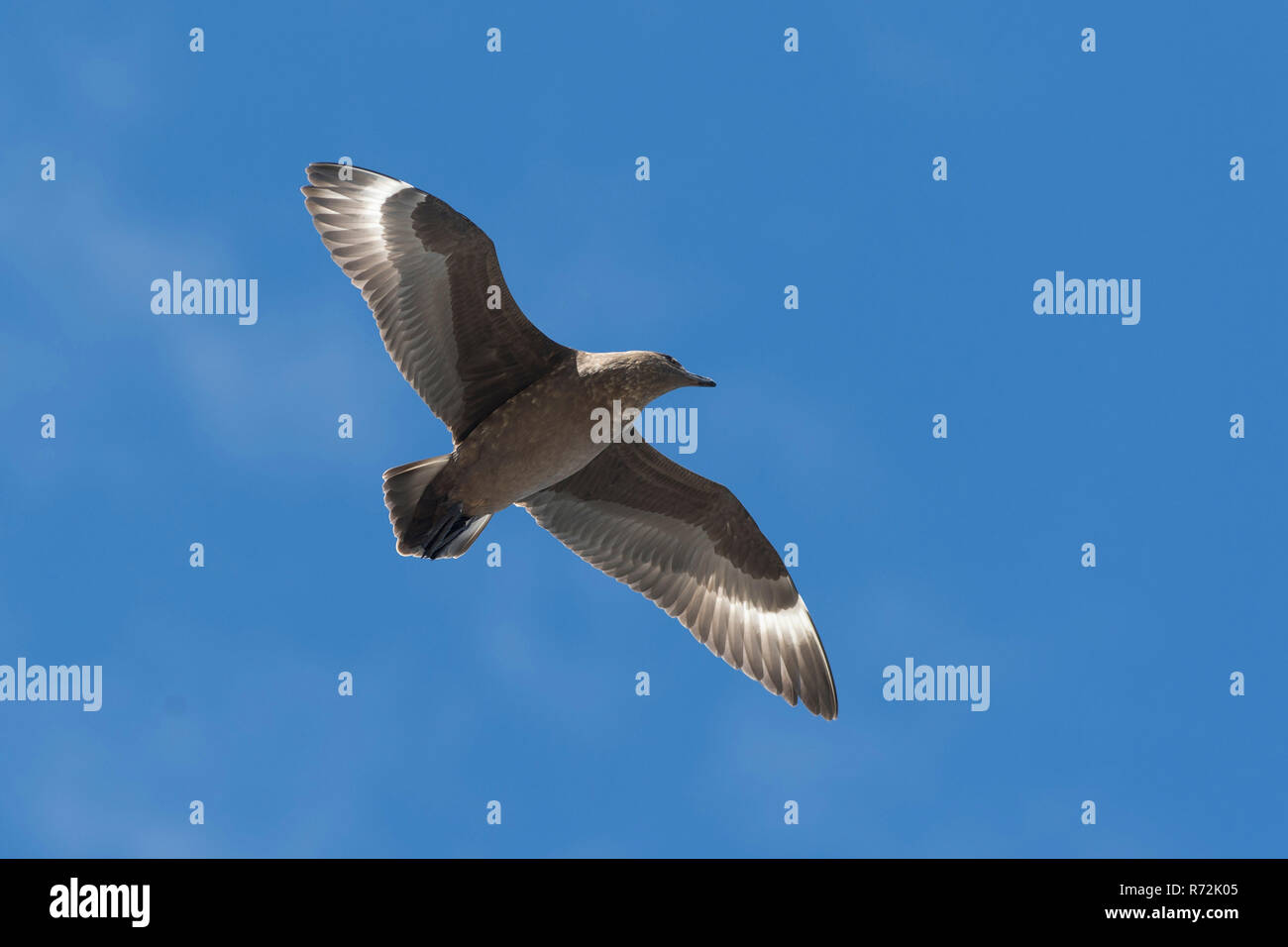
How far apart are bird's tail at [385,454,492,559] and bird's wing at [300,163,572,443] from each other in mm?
395

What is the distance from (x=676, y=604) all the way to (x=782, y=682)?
88 centimetres

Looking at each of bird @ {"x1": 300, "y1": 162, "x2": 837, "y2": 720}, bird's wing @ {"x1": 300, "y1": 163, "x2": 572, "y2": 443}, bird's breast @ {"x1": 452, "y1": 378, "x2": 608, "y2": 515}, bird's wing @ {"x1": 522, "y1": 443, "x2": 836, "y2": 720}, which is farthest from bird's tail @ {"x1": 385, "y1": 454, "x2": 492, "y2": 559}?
bird's wing @ {"x1": 522, "y1": 443, "x2": 836, "y2": 720}

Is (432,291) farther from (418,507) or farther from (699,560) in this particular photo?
(699,560)

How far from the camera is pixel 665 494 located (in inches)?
392

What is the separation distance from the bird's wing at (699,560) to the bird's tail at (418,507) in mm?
1033

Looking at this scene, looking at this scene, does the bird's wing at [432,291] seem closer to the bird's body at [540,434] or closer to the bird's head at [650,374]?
the bird's body at [540,434]

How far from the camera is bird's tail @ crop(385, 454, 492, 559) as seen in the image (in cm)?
906

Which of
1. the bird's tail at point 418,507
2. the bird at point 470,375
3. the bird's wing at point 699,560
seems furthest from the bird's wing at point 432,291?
the bird's wing at point 699,560

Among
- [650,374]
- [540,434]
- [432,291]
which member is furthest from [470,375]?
[650,374]

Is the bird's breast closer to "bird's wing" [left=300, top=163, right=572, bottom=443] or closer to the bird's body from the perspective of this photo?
the bird's body
